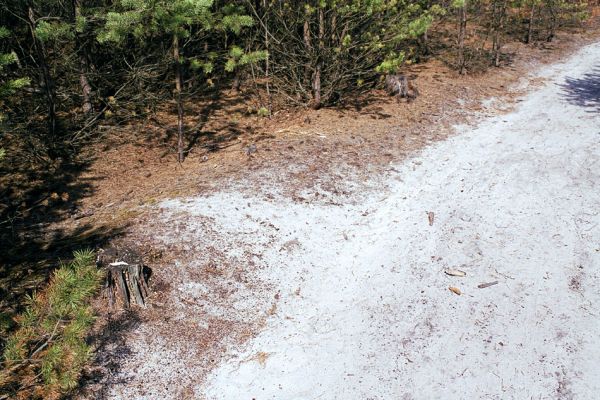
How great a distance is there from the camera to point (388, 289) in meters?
6.26

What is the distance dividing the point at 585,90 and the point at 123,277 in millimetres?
13548

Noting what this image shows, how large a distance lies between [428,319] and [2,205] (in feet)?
23.6

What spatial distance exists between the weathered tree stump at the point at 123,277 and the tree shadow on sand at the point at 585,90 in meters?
11.7

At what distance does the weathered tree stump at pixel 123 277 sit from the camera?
548 centimetres

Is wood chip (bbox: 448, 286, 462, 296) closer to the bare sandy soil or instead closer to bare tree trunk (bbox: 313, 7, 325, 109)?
the bare sandy soil

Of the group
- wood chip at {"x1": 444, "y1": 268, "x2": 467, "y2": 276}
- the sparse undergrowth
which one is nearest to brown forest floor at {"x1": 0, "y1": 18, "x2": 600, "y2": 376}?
the sparse undergrowth

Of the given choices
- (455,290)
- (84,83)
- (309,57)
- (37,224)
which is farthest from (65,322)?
(309,57)

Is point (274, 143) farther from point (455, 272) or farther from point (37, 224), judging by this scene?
point (455, 272)

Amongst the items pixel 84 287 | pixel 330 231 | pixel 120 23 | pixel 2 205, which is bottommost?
pixel 330 231

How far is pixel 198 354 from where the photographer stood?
5258mm

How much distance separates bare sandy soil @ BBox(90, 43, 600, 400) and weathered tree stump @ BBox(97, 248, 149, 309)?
0.98 feet

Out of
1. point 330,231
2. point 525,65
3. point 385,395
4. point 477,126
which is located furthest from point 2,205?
point 525,65

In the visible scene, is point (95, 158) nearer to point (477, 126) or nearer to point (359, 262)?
point (359, 262)

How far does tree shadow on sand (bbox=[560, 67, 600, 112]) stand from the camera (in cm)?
1173
